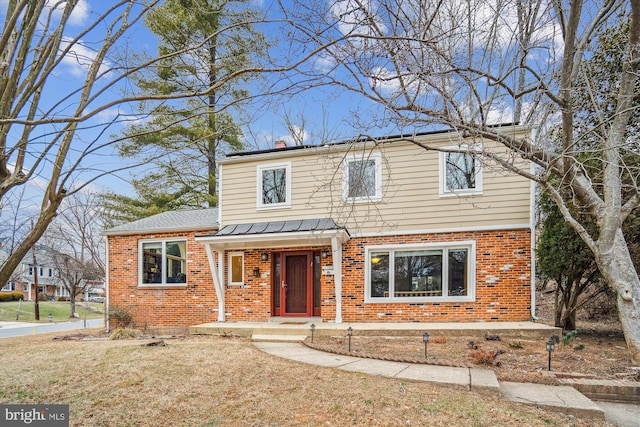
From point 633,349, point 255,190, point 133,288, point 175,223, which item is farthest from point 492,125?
point 133,288

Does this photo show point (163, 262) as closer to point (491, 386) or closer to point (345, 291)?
point (345, 291)

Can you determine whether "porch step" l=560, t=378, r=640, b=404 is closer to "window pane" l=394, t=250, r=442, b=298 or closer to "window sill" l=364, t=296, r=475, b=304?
"window sill" l=364, t=296, r=475, b=304

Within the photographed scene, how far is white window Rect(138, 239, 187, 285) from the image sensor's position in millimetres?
10844

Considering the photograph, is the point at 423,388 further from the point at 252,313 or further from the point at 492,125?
the point at 252,313

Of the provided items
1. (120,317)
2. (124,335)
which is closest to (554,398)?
(124,335)

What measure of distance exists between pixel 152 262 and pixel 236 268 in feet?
8.68

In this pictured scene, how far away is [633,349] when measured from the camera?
5777mm

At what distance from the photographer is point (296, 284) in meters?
10.2

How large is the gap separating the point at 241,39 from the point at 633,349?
23.1 ft

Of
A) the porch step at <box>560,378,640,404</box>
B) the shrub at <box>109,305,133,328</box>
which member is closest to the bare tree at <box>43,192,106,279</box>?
the shrub at <box>109,305,133,328</box>

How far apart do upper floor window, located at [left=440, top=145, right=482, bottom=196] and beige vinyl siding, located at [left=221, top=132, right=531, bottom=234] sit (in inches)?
5.5

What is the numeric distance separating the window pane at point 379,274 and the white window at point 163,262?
532 cm

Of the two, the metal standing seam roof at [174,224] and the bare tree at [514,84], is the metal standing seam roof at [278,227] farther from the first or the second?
the bare tree at [514,84]

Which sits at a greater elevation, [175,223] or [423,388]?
[175,223]
